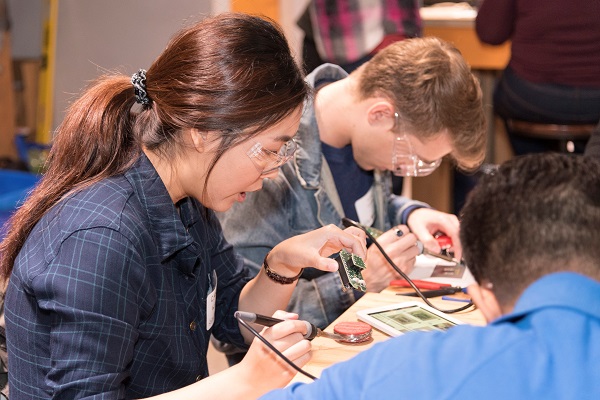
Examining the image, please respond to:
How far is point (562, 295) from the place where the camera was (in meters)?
0.90

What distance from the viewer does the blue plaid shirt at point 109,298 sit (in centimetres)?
132

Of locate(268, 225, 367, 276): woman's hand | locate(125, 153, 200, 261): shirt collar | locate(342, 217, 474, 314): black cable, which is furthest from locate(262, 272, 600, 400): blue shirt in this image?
locate(342, 217, 474, 314): black cable

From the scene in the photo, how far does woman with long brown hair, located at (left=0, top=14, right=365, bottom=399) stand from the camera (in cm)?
134

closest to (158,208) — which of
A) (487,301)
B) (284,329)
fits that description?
(284,329)

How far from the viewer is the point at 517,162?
105 centimetres

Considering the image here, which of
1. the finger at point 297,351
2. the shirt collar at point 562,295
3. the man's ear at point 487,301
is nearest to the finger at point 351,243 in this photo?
the finger at point 297,351

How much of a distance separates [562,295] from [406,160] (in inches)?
50.6

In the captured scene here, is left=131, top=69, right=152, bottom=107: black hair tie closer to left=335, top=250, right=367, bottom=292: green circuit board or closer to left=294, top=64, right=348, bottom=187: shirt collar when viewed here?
left=335, top=250, right=367, bottom=292: green circuit board

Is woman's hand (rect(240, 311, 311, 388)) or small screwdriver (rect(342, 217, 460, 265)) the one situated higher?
woman's hand (rect(240, 311, 311, 388))

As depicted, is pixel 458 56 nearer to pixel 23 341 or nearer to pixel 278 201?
pixel 278 201

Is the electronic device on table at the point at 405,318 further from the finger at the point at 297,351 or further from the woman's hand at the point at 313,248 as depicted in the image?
the finger at the point at 297,351

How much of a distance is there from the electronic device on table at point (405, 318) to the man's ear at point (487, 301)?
1.92 ft

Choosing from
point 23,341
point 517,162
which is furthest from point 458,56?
point 23,341

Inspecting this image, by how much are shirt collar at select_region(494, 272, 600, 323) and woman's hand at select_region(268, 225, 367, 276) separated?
79 centimetres
